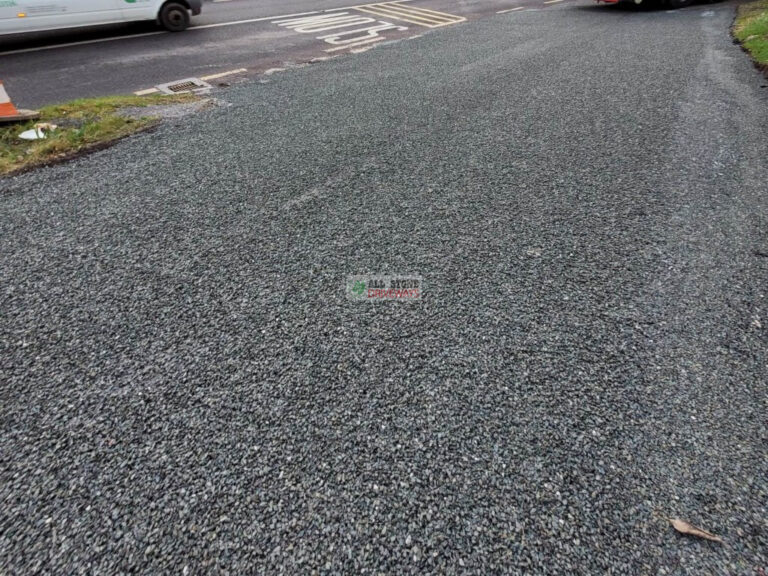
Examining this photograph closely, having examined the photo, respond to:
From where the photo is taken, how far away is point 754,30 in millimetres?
8648

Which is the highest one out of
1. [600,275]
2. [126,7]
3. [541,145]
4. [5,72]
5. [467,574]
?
[126,7]

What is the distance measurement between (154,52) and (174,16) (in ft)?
7.03

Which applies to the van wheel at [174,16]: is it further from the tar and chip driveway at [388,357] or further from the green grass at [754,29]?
the green grass at [754,29]

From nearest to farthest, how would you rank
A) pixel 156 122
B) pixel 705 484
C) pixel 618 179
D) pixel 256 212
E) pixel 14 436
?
1. pixel 705 484
2. pixel 14 436
3. pixel 256 212
4. pixel 618 179
5. pixel 156 122

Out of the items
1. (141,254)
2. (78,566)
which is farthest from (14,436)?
(141,254)

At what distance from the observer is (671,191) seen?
12.8ft

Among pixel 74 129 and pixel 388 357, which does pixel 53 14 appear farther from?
pixel 388 357

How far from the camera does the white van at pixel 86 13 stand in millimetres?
8234

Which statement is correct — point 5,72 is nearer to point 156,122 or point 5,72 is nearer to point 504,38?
point 156,122

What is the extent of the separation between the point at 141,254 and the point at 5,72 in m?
7.18

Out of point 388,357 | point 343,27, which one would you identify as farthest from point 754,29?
point 388,357

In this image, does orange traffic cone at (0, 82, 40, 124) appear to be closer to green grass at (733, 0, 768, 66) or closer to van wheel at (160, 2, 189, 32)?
van wheel at (160, 2, 189, 32)

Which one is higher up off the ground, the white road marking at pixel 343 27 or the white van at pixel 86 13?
the white van at pixel 86 13

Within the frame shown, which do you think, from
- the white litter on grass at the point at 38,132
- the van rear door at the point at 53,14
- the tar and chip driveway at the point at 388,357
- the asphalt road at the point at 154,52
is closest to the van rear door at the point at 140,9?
the van rear door at the point at 53,14
